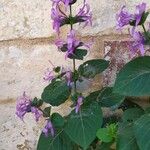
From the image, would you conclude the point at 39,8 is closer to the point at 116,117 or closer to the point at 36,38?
the point at 36,38

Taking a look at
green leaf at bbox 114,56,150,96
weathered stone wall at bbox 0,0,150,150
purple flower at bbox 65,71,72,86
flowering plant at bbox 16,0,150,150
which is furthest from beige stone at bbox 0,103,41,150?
green leaf at bbox 114,56,150,96

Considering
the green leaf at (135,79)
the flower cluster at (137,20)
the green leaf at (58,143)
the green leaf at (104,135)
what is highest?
the flower cluster at (137,20)

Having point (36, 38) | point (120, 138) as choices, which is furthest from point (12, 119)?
point (120, 138)

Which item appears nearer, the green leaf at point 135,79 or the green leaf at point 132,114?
the green leaf at point 135,79

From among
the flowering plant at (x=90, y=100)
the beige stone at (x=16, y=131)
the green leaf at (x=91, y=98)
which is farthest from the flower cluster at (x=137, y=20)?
the beige stone at (x=16, y=131)

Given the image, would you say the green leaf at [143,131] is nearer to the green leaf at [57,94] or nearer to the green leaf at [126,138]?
the green leaf at [126,138]
